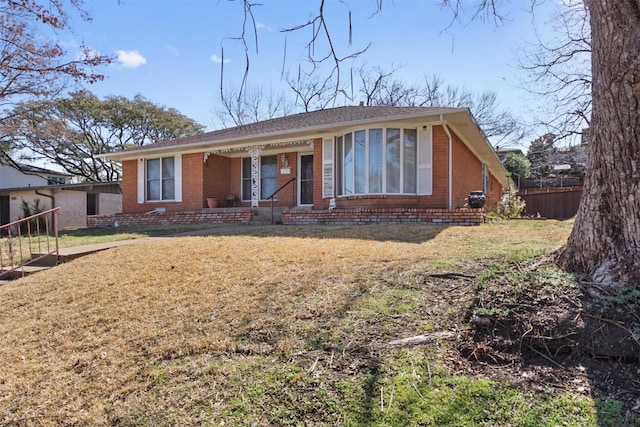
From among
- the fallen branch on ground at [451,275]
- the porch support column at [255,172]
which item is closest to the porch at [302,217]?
the porch support column at [255,172]

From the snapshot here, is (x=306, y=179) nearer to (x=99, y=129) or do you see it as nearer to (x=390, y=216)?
(x=390, y=216)

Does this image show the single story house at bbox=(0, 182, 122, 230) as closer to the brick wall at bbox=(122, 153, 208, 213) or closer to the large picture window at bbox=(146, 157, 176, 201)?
the large picture window at bbox=(146, 157, 176, 201)

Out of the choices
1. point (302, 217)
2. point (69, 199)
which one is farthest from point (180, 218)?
point (69, 199)

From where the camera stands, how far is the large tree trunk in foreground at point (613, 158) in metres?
3.04

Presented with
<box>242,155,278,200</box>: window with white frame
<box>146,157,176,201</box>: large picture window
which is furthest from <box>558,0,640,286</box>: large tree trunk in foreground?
<box>146,157,176,201</box>: large picture window

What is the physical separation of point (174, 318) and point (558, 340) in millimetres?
3241

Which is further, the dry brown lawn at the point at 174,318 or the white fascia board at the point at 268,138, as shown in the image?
the white fascia board at the point at 268,138

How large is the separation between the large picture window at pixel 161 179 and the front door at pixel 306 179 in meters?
5.03

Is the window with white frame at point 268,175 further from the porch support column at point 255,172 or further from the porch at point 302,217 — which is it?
the porch at point 302,217

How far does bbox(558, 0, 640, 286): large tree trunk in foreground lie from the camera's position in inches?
120

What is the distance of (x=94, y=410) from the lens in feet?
8.90

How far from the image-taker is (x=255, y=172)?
45.9 feet

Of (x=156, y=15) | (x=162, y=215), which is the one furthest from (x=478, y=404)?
(x=162, y=215)

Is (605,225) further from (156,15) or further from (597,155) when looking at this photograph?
(156,15)
